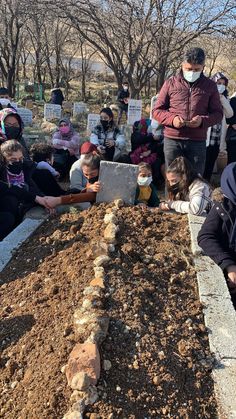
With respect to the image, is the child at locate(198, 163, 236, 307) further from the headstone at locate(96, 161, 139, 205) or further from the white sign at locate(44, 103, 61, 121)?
the white sign at locate(44, 103, 61, 121)

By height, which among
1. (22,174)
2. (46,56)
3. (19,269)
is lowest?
(19,269)

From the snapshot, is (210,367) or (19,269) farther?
(19,269)

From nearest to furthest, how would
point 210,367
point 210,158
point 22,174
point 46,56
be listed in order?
1. point 210,367
2. point 22,174
3. point 210,158
4. point 46,56

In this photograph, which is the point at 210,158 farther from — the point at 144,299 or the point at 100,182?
the point at 144,299

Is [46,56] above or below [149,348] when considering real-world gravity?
above

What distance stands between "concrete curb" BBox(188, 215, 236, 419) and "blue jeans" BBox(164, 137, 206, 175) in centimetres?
130

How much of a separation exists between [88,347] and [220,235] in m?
1.32

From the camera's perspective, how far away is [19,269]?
3082 millimetres

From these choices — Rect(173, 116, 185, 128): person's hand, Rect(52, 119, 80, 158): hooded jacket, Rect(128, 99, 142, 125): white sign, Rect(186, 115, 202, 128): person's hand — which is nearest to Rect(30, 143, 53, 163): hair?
Rect(52, 119, 80, 158): hooded jacket

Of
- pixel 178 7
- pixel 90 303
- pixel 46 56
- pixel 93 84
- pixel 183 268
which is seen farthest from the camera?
pixel 93 84

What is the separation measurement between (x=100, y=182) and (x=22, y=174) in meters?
0.87

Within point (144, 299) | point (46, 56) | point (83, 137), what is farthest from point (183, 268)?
point (46, 56)

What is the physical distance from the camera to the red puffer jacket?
162 inches

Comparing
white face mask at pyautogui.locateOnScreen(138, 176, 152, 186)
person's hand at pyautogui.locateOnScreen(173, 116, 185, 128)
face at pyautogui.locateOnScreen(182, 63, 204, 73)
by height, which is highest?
face at pyautogui.locateOnScreen(182, 63, 204, 73)
